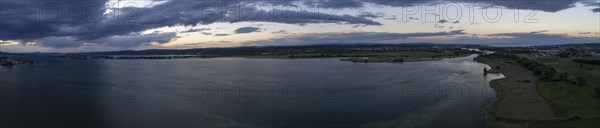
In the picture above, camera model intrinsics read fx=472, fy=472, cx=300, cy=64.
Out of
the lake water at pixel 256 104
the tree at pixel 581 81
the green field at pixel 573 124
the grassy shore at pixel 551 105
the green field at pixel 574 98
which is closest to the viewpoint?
the green field at pixel 573 124

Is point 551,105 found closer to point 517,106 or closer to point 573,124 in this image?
point 517,106

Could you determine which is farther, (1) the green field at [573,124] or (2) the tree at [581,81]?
(2) the tree at [581,81]

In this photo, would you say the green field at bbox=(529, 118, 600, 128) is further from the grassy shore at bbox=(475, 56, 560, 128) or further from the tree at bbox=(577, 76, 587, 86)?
the tree at bbox=(577, 76, 587, 86)

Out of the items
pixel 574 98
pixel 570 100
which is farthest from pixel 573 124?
pixel 574 98

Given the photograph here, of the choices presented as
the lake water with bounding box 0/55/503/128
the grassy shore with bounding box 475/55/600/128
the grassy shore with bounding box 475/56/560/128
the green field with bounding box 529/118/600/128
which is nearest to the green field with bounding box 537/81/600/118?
the grassy shore with bounding box 475/55/600/128

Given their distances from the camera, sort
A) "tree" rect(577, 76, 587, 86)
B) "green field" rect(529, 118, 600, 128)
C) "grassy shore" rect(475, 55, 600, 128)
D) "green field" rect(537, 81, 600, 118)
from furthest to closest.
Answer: "tree" rect(577, 76, 587, 86)
"green field" rect(537, 81, 600, 118)
"grassy shore" rect(475, 55, 600, 128)
"green field" rect(529, 118, 600, 128)

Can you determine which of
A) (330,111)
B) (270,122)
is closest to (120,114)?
(270,122)

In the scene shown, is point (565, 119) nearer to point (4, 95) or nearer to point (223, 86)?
point (223, 86)

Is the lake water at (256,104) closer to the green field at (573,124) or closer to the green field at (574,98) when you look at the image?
the green field at (573,124)

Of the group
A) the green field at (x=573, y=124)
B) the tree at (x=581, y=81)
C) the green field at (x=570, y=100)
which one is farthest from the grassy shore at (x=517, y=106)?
the tree at (x=581, y=81)

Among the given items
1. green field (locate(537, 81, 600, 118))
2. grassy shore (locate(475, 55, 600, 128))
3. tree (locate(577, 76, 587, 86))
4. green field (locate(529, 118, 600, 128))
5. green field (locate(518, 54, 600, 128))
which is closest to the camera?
green field (locate(529, 118, 600, 128))

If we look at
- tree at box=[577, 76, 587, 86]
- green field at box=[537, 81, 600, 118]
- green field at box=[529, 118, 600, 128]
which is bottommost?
green field at box=[529, 118, 600, 128]
